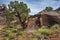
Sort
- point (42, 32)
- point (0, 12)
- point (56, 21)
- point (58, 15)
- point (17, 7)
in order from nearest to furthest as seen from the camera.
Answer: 1. point (42, 32)
2. point (56, 21)
3. point (58, 15)
4. point (17, 7)
5. point (0, 12)

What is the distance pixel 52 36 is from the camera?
73.2ft

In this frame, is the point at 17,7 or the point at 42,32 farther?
the point at 17,7

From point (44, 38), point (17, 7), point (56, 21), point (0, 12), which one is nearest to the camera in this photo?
point (44, 38)

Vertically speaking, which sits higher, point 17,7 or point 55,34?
point 17,7

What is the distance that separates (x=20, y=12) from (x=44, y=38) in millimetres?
21978

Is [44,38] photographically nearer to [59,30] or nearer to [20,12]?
[59,30]

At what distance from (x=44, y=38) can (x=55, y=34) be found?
4.60 feet

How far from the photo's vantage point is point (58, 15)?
30.9 m

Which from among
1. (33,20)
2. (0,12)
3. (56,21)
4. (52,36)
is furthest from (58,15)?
(0,12)

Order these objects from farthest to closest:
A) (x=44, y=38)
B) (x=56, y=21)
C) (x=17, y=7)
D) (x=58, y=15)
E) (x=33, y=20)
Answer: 1. (x=17, y=7)
2. (x=33, y=20)
3. (x=58, y=15)
4. (x=56, y=21)
5. (x=44, y=38)

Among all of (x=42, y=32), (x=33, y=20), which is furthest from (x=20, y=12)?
(x=42, y=32)

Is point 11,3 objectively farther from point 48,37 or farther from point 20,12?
point 48,37

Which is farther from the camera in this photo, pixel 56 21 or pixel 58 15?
pixel 58 15

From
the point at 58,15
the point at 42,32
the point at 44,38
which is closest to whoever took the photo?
the point at 44,38
